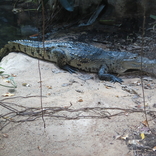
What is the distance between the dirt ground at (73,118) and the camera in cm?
208

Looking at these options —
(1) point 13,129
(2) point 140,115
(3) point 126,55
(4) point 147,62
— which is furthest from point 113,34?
(1) point 13,129

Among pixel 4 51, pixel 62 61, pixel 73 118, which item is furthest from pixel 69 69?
pixel 73 118

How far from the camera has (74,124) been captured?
247 cm

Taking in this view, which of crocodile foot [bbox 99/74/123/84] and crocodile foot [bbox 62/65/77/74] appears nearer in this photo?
crocodile foot [bbox 99/74/123/84]

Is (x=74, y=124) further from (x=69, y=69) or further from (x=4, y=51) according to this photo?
(x=4, y=51)

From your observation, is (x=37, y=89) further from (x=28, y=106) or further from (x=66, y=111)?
(x=66, y=111)

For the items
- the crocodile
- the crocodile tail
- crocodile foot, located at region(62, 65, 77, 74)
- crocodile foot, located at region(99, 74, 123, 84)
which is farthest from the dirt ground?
the crocodile tail

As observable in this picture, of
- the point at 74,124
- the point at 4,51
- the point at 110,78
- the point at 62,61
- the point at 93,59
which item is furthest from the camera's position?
the point at 4,51

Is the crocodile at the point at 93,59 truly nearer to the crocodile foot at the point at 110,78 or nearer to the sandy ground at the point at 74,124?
the crocodile foot at the point at 110,78

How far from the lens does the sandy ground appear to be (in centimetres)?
206

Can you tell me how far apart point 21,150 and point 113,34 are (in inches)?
229

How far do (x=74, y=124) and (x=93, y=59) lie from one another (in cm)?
283

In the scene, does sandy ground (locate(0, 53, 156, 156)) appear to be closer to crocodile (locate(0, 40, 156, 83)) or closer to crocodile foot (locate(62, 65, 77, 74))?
crocodile (locate(0, 40, 156, 83))

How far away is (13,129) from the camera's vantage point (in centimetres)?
232
